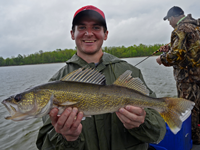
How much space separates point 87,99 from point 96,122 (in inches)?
20.3

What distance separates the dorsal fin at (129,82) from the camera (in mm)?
2215

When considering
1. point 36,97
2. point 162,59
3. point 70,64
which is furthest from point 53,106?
point 162,59

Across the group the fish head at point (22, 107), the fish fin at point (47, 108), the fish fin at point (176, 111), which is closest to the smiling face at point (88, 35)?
the fish fin at point (47, 108)

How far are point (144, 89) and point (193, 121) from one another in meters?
2.97

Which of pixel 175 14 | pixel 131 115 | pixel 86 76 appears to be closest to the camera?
pixel 131 115

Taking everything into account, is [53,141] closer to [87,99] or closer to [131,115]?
[87,99]

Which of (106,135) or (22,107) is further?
(106,135)

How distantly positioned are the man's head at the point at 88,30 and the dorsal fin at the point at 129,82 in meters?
0.80

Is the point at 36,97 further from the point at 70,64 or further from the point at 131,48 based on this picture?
the point at 131,48

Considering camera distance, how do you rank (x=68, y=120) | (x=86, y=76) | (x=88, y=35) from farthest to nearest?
(x=88, y=35), (x=86, y=76), (x=68, y=120)

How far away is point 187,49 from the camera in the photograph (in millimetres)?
4062

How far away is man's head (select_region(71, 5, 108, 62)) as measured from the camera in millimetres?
2654

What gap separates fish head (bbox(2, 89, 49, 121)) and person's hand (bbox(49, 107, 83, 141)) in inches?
9.1

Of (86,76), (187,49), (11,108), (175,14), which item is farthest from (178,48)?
(11,108)
